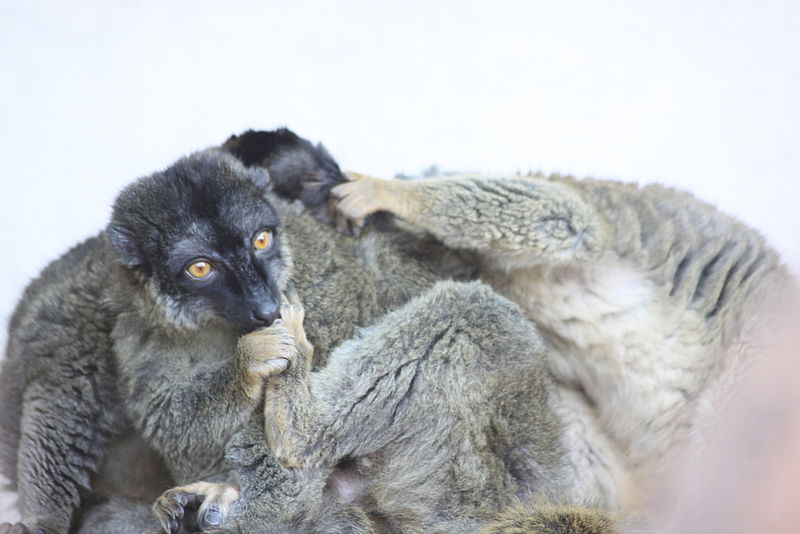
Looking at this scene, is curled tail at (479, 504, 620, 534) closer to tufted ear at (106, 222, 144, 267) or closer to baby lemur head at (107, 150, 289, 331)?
baby lemur head at (107, 150, 289, 331)

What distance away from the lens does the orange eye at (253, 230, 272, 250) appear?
12.1 ft

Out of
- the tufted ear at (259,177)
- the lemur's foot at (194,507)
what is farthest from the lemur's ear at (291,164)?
the lemur's foot at (194,507)

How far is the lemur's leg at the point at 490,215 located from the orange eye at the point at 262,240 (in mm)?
627

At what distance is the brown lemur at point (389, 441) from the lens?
3.51 meters

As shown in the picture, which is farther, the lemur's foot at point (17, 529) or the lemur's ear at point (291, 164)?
the lemur's ear at point (291, 164)

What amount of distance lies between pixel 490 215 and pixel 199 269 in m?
1.44

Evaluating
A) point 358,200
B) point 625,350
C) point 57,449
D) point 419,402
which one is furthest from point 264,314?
point 625,350

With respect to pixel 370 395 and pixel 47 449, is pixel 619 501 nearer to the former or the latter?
pixel 370 395

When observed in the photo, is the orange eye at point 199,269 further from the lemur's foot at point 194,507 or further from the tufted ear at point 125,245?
the lemur's foot at point 194,507

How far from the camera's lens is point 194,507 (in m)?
3.48

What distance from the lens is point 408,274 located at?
4301 mm

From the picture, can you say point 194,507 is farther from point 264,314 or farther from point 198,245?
point 198,245

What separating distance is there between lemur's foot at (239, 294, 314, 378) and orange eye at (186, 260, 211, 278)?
0.30 m

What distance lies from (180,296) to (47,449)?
922mm
